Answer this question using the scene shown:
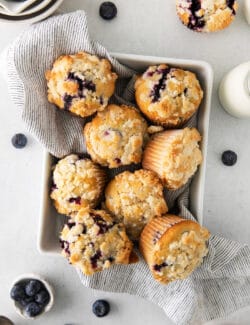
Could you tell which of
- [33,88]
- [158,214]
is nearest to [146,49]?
[33,88]

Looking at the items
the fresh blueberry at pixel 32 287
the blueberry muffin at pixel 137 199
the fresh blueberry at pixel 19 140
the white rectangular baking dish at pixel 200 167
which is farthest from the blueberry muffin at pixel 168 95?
the fresh blueberry at pixel 32 287

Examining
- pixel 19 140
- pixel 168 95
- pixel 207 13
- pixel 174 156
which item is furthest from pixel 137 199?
pixel 207 13

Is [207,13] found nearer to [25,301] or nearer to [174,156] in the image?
[174,156]

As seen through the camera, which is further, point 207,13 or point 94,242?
point 207,13

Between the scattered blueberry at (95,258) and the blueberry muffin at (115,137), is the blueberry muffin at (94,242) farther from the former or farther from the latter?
the blueberry muffin at (115,137)

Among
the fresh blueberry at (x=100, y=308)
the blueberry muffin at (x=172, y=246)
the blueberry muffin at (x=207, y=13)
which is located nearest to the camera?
the blueberry muffin at (x=172, y=246)

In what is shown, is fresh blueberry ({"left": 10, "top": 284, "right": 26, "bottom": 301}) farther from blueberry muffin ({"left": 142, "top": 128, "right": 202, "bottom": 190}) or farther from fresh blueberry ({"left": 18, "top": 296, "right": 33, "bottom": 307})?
blueberry muffin ({"left": 142, "top": 128, "right": 202, "bottom": 190})
